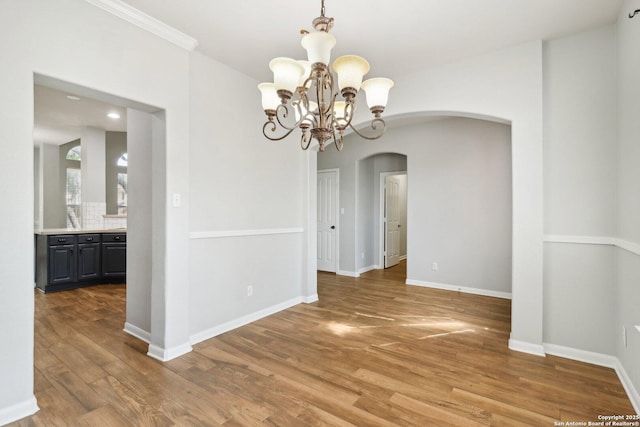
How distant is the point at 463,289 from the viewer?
4.81 meters

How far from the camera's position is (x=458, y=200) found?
16.0 feet

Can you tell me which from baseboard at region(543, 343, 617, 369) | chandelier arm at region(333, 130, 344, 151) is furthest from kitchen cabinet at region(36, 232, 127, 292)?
baseboard at region(543, 343, 617, 369)

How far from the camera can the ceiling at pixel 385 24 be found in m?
2.25

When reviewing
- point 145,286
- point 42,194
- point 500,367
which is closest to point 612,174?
point 500,367

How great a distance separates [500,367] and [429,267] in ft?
8.95

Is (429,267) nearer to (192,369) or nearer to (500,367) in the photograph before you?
(500,367)

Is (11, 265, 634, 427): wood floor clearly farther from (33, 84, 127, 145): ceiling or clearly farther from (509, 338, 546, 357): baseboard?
(33, 84, 127, 145): ceiling

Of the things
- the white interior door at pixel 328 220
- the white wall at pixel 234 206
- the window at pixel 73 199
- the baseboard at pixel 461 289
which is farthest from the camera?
the window at pixel 73 199

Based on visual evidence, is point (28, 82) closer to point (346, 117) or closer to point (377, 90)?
point (346, 117)

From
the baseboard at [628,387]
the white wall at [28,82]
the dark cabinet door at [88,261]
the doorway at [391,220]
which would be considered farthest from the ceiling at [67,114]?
the baseboard at [628,387]

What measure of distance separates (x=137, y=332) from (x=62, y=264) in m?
2.77

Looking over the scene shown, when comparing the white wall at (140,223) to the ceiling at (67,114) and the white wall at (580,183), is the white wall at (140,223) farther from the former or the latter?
the white wall at (580,183)

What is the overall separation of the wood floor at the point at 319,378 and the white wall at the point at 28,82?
1.42 ft

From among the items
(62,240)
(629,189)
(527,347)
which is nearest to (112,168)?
(62,240)
